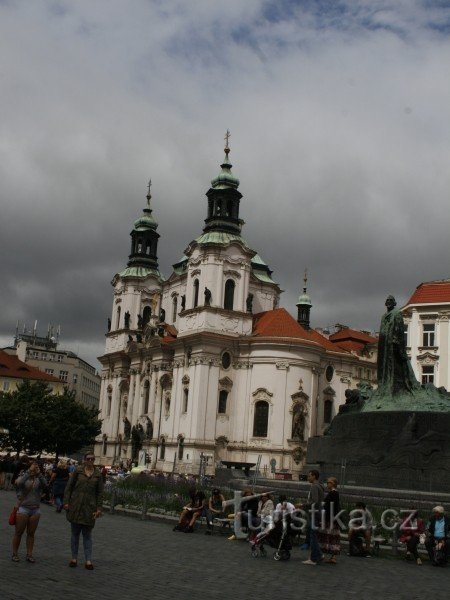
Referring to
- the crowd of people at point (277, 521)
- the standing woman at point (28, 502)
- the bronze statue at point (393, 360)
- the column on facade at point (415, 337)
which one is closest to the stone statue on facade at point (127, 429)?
the column on facade at point (415, 337)

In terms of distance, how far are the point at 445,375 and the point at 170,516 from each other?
40055 mm

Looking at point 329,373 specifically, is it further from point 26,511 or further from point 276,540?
point 26,511

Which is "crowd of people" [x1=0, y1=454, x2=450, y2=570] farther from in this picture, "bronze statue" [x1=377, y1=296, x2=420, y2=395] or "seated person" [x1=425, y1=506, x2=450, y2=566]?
"bronze statue" [x1=377, y1=296, x2=420, y2=395]

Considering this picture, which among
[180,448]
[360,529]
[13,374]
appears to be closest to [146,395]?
[180,448]

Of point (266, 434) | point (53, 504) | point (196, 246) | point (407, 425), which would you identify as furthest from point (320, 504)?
point (196, 246)

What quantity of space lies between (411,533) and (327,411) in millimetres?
55760

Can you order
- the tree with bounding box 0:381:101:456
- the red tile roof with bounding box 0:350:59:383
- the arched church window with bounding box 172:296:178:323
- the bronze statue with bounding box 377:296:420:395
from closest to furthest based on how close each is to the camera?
the bronze statue with bounding box 377:296:420:395, the tree with bounding box 0:381:101:456, the arched church window with bounding box 172:296:178:323, the red tile roof with bounding box 0:350:59:383

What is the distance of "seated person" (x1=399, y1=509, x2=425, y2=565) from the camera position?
14.8m

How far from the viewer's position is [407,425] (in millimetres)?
19703

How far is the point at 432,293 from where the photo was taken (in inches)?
2346

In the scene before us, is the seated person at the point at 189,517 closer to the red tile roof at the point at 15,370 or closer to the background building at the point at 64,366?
the red tile roof at the point at 15,370

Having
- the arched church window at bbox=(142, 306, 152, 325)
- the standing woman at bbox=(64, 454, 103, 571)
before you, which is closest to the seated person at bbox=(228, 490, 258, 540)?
the standing woman at bbox=(64, 454, 103, 571)

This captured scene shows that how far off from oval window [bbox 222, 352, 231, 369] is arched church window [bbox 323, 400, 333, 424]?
33.0 ft

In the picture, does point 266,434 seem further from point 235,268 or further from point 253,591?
point 253,591
